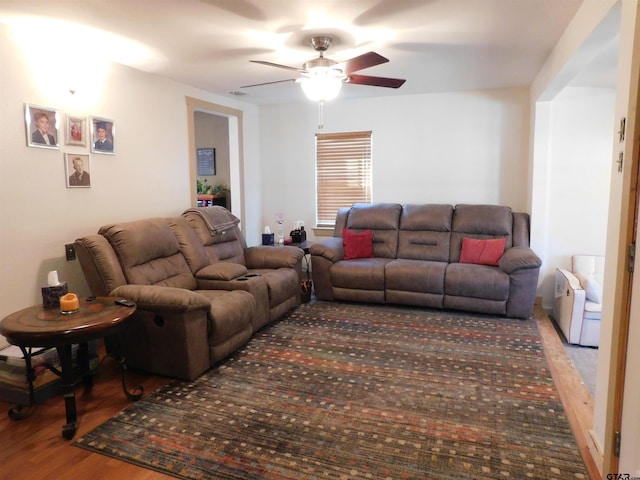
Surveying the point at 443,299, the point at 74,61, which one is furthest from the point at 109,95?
the point at 443,299

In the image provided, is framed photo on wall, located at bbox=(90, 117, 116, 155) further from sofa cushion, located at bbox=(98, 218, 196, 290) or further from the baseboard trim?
the baseboard trim

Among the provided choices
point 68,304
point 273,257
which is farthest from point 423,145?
point 68,304

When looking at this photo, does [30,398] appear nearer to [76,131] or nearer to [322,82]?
[76,131]

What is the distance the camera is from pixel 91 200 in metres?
3.44

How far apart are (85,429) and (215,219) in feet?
7.58

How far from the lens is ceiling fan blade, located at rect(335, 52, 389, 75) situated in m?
2.66

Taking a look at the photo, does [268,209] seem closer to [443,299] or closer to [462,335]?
[443,299]

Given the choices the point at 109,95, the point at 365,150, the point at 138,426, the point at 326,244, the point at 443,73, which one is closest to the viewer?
the point at 138,426

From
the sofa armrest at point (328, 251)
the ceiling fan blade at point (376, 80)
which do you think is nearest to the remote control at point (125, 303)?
the ceiling fan blade at point (376, 80)

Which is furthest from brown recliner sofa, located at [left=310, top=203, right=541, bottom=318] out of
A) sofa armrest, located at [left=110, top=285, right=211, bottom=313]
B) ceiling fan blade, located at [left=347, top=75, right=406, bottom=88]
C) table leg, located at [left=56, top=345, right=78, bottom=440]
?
table leg, located at [left=56, top=345, right=78, bottom=440]

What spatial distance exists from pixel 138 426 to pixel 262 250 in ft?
7.78

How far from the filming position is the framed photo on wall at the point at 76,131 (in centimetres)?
321

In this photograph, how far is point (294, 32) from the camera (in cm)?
299

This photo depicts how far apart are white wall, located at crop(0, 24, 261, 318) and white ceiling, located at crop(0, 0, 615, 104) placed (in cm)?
27
